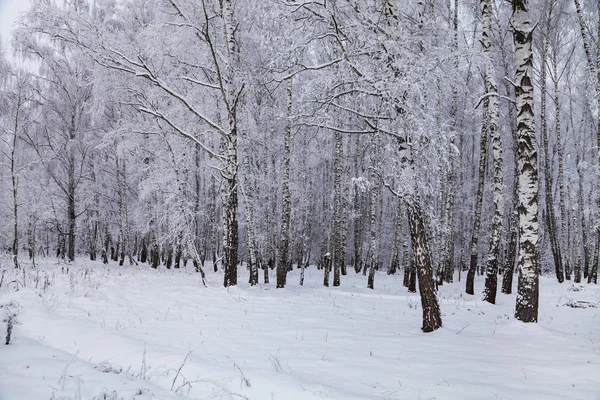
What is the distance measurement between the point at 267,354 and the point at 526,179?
19.1ft

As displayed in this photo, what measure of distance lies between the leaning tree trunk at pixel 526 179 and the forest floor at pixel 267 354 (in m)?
0.65

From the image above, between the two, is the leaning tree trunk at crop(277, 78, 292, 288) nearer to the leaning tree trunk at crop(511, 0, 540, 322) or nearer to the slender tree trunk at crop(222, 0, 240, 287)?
the slender tree trunk at crop(222, 0, 240, 287)

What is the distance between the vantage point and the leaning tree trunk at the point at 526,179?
6762 millimetres

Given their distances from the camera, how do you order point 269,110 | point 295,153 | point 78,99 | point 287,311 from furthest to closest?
point 295,153
point 78,99
point 269,110
point 287,311

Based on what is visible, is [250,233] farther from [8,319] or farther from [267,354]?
[8,319]

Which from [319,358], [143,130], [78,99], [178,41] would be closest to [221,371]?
[319,358]

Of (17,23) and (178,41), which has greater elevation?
(178,41)

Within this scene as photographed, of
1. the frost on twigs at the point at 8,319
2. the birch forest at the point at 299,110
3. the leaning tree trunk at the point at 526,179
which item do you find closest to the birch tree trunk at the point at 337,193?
the birch forest at the point at 299,110

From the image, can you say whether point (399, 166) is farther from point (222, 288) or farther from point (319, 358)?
point (222, 288)

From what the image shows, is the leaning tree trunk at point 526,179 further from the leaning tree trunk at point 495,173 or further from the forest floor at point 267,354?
the leaning tree trunk at point 495,173

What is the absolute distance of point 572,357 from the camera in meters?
4.78

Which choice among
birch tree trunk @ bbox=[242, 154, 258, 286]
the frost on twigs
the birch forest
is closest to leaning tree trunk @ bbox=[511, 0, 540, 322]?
the birch forest

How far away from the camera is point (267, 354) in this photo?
14.7ft

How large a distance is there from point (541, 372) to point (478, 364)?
663mm
